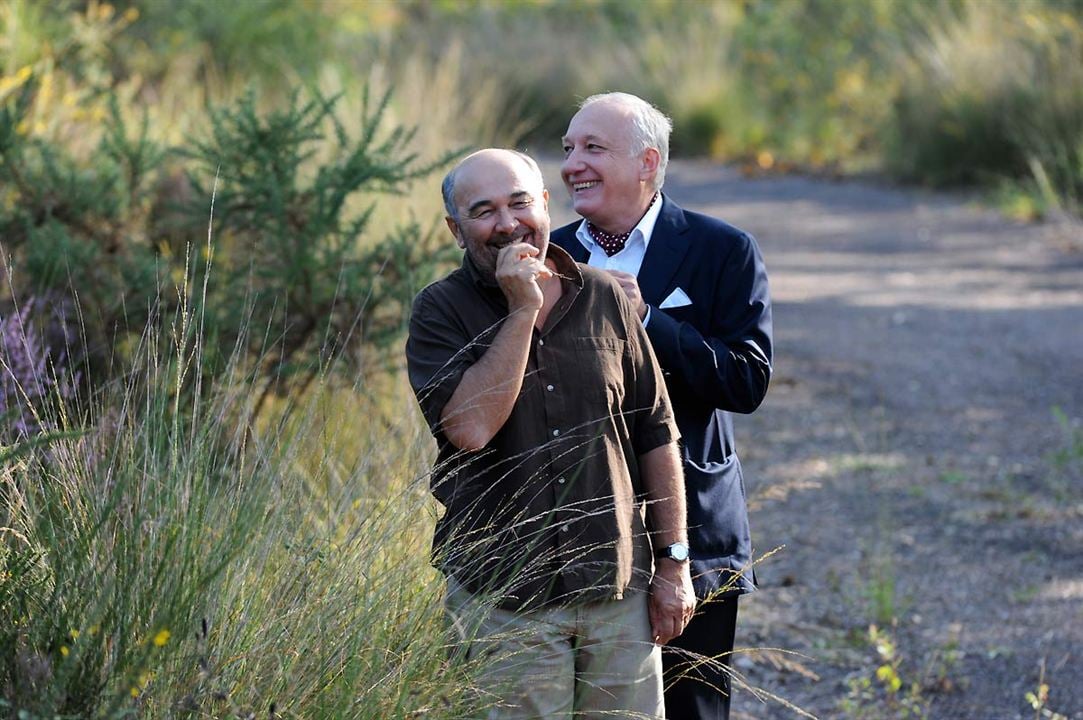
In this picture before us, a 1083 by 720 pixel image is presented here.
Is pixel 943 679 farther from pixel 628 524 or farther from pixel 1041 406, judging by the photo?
pixel 1041 406

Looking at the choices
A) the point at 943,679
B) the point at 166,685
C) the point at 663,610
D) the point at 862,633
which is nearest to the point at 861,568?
the point at 862,633

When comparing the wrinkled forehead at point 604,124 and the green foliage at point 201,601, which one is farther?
the wrinkled forehead at point 604,124

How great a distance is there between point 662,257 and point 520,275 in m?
0.70

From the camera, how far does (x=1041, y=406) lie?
7980mm

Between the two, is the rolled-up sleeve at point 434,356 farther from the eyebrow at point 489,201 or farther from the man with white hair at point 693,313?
the man with white hair at point 693,313

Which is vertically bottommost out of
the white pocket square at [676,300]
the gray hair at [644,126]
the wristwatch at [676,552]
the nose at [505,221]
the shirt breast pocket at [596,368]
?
the wristwatch at [676,552]

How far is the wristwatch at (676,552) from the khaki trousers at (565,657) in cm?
10

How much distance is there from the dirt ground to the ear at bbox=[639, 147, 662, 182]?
107 centimetres

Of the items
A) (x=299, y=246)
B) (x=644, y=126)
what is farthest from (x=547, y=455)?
(x=299, y=246)

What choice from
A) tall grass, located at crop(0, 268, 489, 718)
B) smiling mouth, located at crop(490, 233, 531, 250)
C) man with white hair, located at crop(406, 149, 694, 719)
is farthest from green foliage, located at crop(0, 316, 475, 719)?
smiling mouth, located at crop(490, 233, 531, 250)

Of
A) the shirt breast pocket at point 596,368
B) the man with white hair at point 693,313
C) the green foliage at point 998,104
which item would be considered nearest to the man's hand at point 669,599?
the man with white hair at point 693,313

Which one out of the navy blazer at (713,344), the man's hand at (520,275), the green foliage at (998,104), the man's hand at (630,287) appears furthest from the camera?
the green foliage at (998,104)

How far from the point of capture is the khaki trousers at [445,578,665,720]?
303 cm

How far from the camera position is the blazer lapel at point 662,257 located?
11.6ft
